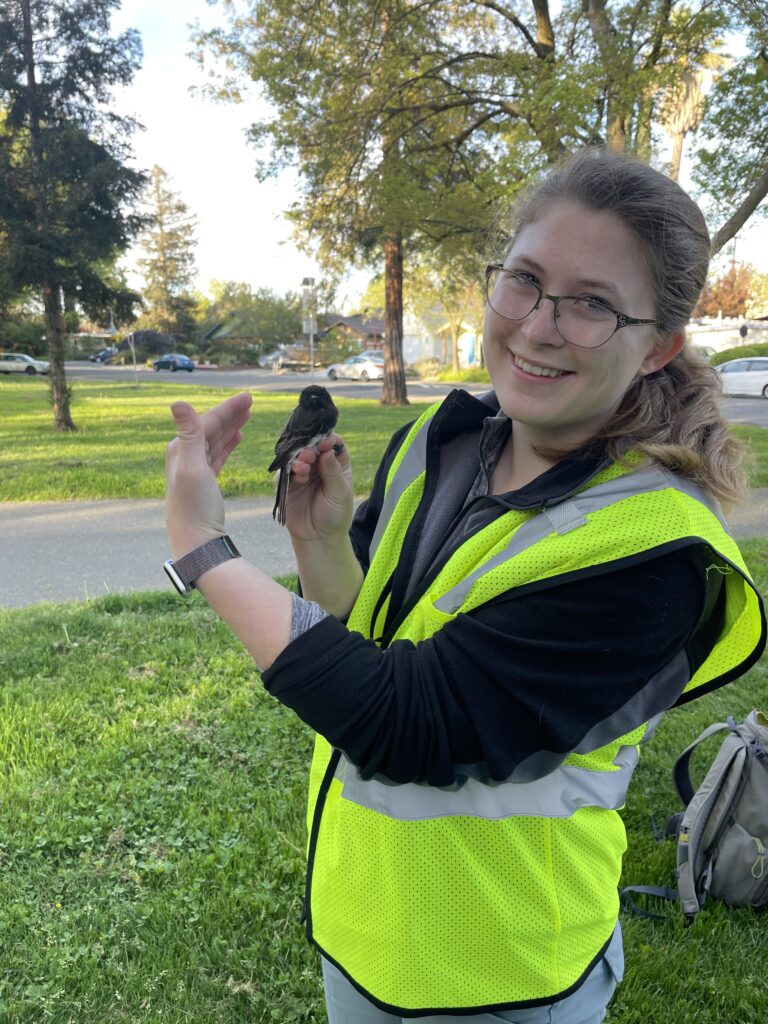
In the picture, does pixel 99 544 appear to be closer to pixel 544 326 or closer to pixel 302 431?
pixel 302 431

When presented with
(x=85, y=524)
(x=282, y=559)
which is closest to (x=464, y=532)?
(x=282, y=559)

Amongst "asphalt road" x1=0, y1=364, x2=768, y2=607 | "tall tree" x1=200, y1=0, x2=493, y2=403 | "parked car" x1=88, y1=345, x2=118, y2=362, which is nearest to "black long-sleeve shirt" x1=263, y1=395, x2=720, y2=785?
"asphalt road" x1=0, y1=364, x2=768, y2=607

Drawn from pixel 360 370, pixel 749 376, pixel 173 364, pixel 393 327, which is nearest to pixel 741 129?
pixel 393 327

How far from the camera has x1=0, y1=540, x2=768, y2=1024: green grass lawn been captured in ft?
8.23

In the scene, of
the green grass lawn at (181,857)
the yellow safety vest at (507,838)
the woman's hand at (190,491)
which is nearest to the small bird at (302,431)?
the woman's hand at (190,491)

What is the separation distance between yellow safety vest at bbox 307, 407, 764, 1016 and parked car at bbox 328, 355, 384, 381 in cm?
4110

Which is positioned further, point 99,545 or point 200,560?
point 99,545

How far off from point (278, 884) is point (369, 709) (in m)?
2.19

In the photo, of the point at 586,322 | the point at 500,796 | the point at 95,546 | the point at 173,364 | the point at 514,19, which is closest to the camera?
the point at 500,796

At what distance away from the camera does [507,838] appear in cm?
130

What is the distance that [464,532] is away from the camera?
4.72 ft

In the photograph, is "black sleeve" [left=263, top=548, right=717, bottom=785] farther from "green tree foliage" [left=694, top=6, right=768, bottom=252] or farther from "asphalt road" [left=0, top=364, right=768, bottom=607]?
"green tree foliage" [left=694, top=6, right=768, bottom=252]

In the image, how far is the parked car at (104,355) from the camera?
203 ft

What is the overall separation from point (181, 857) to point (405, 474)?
7.26 ft
